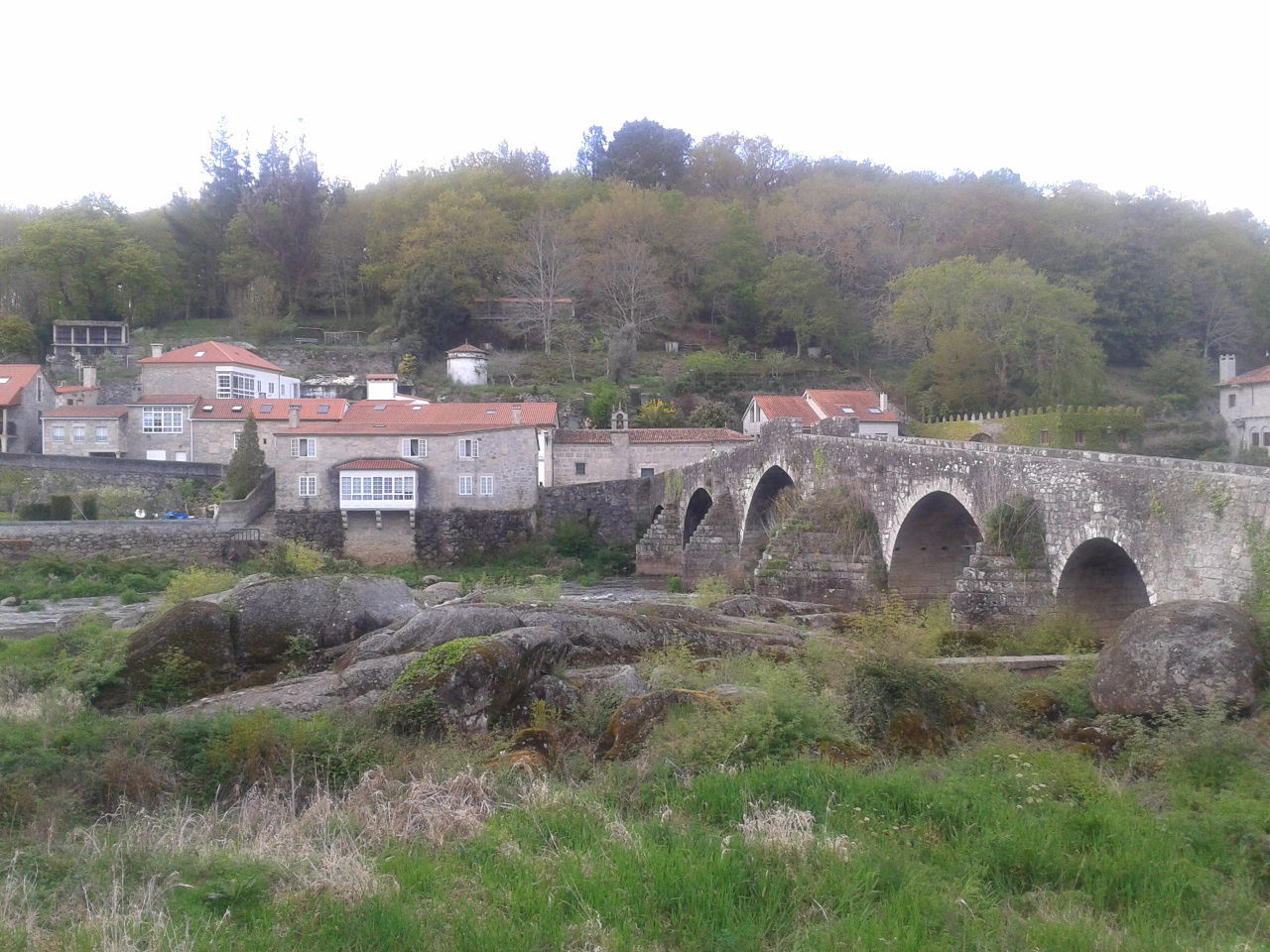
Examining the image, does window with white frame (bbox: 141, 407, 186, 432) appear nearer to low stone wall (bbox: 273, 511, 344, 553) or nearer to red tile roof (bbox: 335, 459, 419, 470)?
low stone wall (bbox: 273, 511, 344, 553)

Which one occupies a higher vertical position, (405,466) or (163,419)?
Answer: (163,419)

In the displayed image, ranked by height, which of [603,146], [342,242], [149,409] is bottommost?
[149,409]

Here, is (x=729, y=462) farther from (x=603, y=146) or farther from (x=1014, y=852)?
(x=603, y=146)

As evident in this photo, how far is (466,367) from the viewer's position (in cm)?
6347

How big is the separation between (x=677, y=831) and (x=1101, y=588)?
12.8 metres

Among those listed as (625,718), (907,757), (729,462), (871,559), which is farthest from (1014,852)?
(729,462)

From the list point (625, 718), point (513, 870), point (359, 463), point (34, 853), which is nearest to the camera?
point (513, 870)

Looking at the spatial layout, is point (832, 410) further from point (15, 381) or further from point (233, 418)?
point (15, 381)

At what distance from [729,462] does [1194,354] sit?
125 ft

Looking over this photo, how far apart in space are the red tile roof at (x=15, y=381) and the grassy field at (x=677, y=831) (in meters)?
49.2

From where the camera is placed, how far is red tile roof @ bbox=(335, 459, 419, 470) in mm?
45000

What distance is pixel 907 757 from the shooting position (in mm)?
8734

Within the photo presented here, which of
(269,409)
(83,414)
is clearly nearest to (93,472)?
(83,414)

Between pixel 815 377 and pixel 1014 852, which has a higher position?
pixel 815 377
